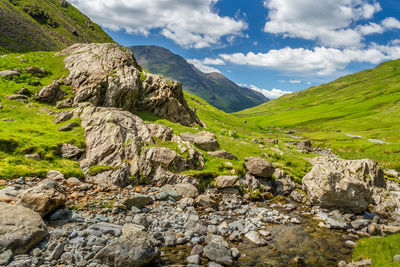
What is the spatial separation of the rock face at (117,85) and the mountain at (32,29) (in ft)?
270

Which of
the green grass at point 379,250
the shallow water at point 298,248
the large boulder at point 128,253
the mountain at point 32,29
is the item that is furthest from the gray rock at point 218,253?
the mountain at point 32,29

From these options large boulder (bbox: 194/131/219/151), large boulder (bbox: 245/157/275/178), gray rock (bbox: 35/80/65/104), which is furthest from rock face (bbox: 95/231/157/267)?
gray rock (bbox: 35/80/65/104)

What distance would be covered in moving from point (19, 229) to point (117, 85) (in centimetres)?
3832

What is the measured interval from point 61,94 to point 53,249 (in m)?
35.7

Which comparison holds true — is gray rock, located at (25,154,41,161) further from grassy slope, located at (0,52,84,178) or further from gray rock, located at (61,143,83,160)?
gray rock, located at (61,143,83,160)

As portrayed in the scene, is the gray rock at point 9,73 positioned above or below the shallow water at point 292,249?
above

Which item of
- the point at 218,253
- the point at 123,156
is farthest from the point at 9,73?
the point at 218,253

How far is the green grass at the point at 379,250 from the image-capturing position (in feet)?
49.1

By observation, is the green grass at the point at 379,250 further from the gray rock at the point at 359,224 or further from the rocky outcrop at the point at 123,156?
the rocky outcrop at the point at 123,156

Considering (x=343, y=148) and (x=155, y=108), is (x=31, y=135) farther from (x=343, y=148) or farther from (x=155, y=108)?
(x=343, y=148)

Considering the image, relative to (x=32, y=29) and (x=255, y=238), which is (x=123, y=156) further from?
(x=32, y=29)

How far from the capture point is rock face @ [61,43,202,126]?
43719 mm

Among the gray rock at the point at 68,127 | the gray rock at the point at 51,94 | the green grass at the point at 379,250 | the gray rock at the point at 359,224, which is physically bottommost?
the gray rock at the point at 359,224

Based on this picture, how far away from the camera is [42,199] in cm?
1530
